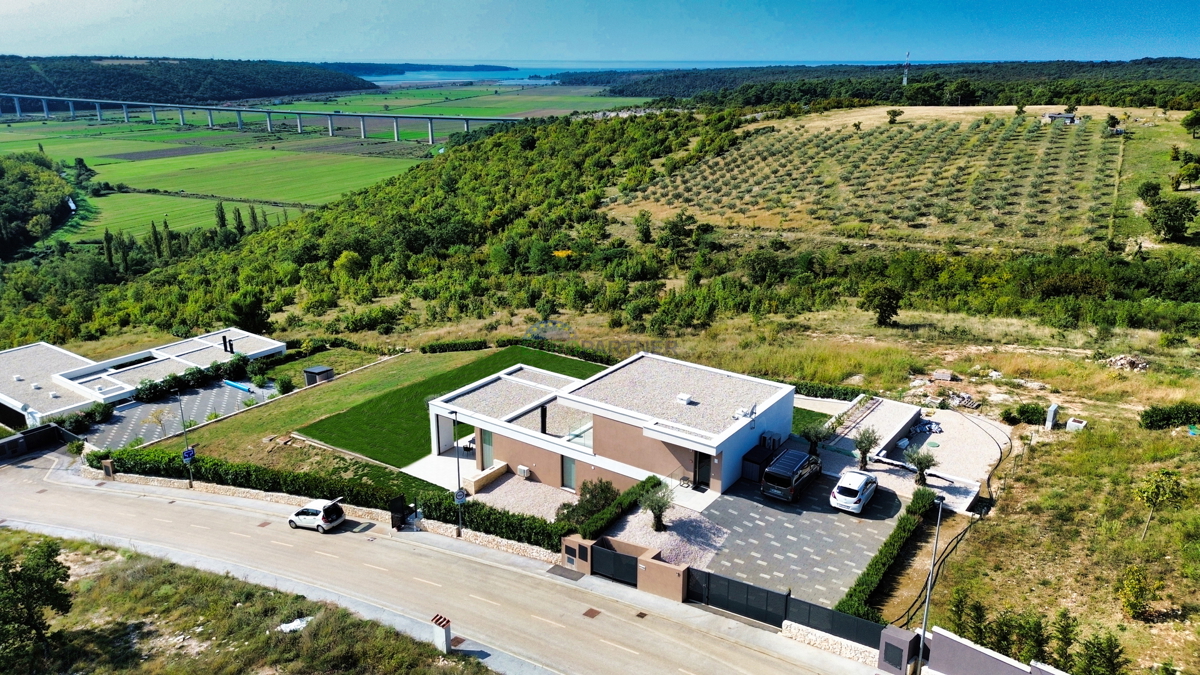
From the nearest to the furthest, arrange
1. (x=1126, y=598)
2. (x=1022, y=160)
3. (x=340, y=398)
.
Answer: (x=1126, y=598) → (x=340, y=398) → (x=1022, y=160)

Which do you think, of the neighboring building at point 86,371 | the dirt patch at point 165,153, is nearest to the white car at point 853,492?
the neighboring building at point 86,371

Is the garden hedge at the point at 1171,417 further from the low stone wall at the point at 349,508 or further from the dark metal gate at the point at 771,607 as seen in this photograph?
the low stone wall at the point at 349,508

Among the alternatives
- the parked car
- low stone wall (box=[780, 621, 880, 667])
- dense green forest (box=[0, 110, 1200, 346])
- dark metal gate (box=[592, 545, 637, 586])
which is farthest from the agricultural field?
low stone wall (box=[780, 621, 880, 667])

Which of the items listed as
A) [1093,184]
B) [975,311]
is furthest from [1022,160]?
[975,311]

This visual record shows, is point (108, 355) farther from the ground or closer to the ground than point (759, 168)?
closer to the ground

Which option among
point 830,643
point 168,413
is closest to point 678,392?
point 830,643

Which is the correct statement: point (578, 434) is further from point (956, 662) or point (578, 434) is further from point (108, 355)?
point (108, 355)
